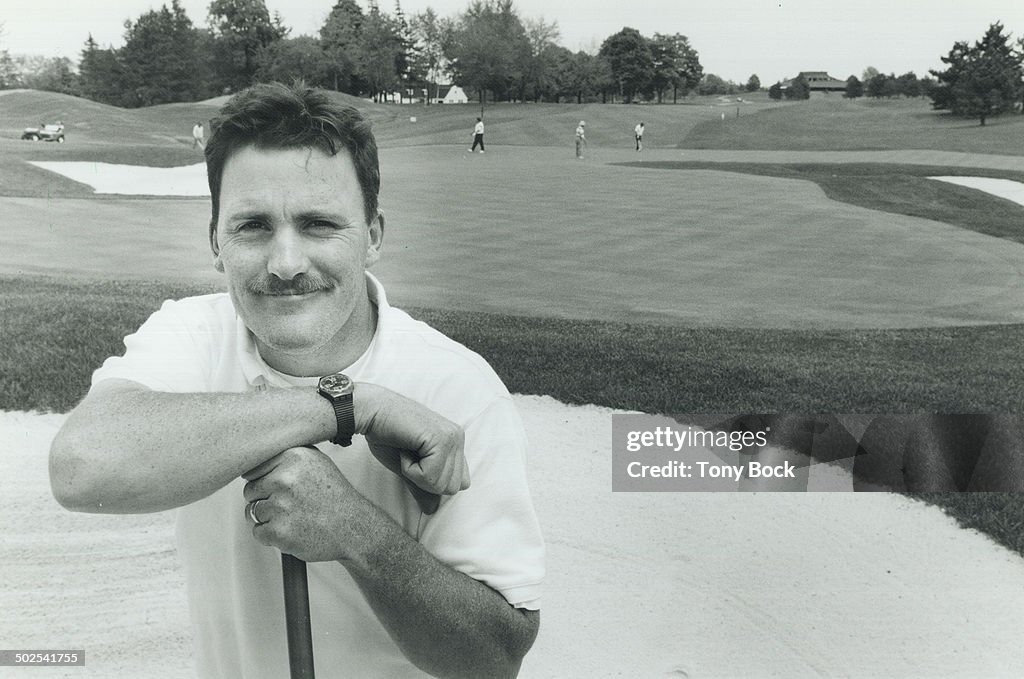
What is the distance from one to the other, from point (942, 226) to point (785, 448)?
3.95 ft

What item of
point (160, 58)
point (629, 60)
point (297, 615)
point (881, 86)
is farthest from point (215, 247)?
point (881, 86)

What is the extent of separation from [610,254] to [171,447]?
240 cm

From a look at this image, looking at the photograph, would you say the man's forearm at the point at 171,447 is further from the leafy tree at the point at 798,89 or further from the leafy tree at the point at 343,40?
the leafy tree at the point at 798,89

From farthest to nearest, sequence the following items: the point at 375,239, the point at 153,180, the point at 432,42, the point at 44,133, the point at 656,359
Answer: the point at 656,359
the point at 153,180
the point at 44,133
the point at 432,42
the point at 375,239

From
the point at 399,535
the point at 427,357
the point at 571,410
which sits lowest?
the point at 571,410

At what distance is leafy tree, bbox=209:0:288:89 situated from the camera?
2.47 metres

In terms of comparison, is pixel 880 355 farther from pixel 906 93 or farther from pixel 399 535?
pixel 399 535

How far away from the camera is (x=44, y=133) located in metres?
2.86

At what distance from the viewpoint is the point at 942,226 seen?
3.27 m

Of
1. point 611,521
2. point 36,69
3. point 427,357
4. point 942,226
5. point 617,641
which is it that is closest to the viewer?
point 427,357

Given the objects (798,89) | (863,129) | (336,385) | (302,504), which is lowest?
(302,504)

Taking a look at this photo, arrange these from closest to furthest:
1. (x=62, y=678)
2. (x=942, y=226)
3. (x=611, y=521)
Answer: (x=62, y=678) → (x=611, y=521) → (x=942, y=226)

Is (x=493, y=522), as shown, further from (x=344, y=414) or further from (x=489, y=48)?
(x=489, y=48)

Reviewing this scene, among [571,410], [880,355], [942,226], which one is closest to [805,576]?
[880,355]
